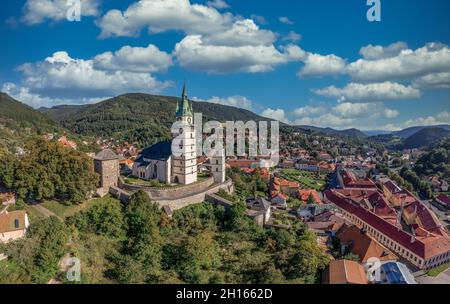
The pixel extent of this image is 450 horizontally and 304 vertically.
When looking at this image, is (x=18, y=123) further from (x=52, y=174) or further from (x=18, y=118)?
(x=52, y=174)

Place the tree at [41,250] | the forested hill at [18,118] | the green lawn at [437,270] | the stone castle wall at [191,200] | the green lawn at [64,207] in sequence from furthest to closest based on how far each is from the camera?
the forested hill at [18,118] → the stone castle wall at [191,200] → the green lawn at [437,270] → the green lawn at [64,207] → the tree at [41,250]

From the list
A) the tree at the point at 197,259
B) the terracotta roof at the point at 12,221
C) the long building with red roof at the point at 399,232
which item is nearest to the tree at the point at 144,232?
the tree at the point at 197,259

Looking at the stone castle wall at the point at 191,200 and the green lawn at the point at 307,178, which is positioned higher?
the stone castle wall at the point at 191,200

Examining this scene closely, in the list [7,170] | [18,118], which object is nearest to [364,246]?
[7,170]

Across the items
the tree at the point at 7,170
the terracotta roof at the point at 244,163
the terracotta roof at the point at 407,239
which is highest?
the tree at the point at 7,170

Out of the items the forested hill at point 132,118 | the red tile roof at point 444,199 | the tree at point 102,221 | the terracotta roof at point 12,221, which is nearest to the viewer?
the terracotta roof at point 12,221

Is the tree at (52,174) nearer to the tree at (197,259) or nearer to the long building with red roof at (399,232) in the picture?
the tree at (197,259)
